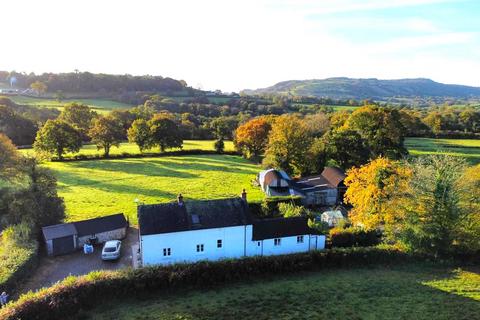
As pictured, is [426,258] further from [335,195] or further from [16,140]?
[16,140]

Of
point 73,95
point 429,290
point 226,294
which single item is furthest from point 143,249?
point 73,95

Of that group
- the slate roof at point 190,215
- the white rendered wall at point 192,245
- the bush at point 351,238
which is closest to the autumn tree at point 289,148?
the bush at point 351,238

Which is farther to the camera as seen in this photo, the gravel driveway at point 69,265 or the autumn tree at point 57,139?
the autumn tree at point 57,139

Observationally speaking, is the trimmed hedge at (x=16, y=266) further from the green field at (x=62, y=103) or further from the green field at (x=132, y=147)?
the green field at (x=62, y=103)

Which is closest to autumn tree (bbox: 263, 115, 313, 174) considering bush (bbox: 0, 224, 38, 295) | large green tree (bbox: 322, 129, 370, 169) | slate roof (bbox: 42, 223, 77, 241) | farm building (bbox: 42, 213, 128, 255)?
large green tree (bbox: 322, 129, 370, 169)

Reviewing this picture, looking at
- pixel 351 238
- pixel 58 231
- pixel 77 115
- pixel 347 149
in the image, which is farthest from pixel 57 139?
pixel 351 238

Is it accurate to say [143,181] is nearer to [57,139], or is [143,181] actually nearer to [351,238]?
[57,139]

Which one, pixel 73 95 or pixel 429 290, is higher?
pixel 73 95
